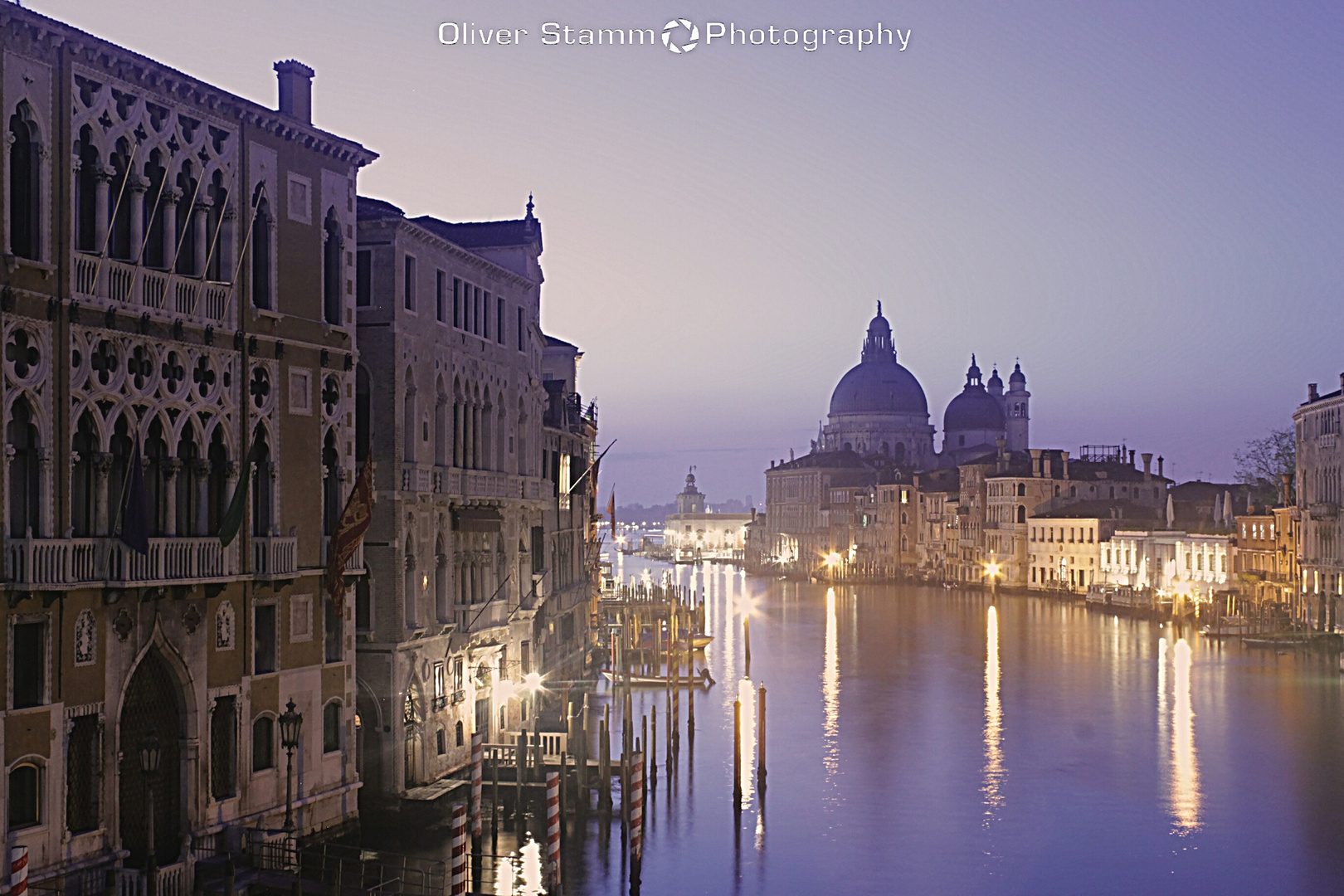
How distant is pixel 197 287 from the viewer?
17469 millimetres

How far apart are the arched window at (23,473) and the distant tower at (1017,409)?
11848 cm

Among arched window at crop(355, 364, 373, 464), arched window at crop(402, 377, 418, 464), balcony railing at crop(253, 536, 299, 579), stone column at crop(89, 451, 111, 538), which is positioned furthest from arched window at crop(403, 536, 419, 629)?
stone column at crop(89, 451, 111, 538)

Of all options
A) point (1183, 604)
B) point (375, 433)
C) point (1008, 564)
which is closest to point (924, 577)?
point (1008, 564)

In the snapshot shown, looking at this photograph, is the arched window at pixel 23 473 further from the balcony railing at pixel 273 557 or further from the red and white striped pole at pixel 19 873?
the balcony railing at pixel 273 557

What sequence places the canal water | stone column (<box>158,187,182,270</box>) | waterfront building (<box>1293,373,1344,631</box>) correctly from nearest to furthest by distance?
stone column (<box>158,187,182,270</box>)
the canal water
waterfront building (<box>1293,373,1344,631</box>)

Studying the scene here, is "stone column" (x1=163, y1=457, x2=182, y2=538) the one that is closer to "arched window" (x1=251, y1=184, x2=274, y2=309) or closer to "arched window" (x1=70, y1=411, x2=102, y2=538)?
"arched window" (x1=70, y1=411, x2=102, y2=538)

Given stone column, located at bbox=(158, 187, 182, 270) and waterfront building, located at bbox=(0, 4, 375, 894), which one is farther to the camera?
stone column, located at bbox=(158, 187, 182, 270)

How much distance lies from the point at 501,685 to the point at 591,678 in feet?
44.6

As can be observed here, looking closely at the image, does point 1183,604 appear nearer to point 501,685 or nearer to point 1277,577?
point 1277,577

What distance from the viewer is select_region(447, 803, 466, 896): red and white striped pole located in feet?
56.9

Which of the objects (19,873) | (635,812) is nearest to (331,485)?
(635,812)

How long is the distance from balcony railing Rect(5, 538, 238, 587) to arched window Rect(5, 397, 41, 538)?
0.87 ft

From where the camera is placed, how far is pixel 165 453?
17.1 metres

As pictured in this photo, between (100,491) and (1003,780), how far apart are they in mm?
19064
